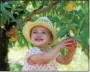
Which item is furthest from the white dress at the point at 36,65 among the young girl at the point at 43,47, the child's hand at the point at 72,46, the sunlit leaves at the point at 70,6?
the sunlit leaves at the point at 70,6

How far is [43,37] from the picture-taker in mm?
1358

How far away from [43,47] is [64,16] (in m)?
0.20

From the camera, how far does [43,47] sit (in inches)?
53.9

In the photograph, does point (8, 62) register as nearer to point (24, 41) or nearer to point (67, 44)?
point (24, 41)

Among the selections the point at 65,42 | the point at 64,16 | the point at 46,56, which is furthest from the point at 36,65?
the point at 64,16

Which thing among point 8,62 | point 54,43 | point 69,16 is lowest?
point 8,62

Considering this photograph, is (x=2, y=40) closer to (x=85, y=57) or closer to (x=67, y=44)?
(x=67, y=44)

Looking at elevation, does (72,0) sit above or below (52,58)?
above

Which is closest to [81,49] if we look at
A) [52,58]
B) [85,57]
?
[85,57]

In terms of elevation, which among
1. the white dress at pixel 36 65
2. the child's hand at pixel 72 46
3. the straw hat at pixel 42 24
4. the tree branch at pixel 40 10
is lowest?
the white dress at pixel 36 65

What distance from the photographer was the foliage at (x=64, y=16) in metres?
1.34

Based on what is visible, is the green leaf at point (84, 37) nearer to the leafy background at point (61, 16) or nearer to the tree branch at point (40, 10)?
the leafy background at point (61, 16)

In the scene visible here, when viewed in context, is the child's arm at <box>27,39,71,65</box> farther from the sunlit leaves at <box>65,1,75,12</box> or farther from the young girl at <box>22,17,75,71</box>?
the sunlit leaves at <box>65,1,75,12</box>

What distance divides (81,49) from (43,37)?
0.71ft
